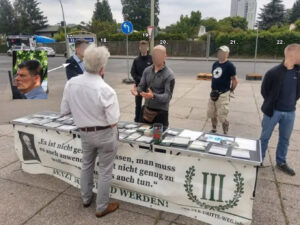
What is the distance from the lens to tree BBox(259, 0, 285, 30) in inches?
1746

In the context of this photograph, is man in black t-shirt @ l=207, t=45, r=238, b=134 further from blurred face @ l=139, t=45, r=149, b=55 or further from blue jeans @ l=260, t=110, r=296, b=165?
blurred face @ l=139, t=45, r=149, b=55

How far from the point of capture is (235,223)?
2.54 m

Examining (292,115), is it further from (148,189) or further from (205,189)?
(148,189)

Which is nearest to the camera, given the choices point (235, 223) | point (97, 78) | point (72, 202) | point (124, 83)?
point (97, 78)

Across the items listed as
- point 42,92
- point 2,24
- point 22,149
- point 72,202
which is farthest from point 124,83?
point 2,24

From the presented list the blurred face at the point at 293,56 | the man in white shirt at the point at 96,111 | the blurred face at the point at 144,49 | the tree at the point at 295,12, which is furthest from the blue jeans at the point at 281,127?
the tree at the point at 295,12

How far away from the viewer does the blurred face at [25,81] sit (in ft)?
16.9

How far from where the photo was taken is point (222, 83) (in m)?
4.79

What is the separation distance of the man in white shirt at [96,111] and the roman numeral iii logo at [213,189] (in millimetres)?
851

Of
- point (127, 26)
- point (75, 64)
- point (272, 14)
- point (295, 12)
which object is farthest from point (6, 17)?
point (75, 64)

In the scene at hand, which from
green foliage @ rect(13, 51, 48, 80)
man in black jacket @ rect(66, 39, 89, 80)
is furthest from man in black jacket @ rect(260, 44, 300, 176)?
green foliage @ rect(13, 51, 48, 80)

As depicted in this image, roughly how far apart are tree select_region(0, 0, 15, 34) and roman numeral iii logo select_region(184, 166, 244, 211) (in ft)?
207

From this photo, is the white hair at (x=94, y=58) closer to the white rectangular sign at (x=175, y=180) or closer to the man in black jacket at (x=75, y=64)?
the white rectangular sign at (x=175, y=180)

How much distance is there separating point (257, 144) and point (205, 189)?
2.63 ft
